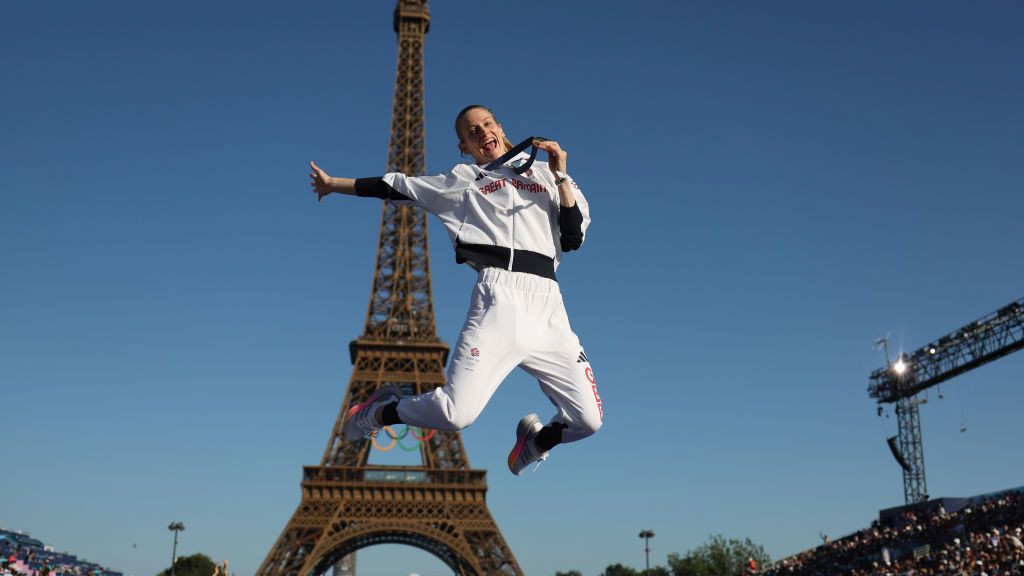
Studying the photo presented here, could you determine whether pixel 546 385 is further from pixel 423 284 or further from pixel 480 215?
pixel 423 284

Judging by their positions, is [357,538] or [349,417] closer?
[349,417]

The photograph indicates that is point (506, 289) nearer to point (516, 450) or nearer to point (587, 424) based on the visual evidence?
point (587, 424)

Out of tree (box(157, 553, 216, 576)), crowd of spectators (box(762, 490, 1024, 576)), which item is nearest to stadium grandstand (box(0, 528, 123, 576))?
crowd of spectators (box(762, 490, 1024, 576))

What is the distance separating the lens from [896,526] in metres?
36.9

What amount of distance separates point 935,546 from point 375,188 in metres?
31.0

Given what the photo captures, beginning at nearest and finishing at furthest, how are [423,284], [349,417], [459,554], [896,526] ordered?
1. [349,417]
2. [896,526]
3. [459,554]
4. [423,284]

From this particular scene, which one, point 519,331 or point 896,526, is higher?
point 896,526

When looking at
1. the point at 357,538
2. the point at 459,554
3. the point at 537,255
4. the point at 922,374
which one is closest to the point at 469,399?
the point at 537,255

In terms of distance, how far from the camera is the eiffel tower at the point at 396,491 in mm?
48219

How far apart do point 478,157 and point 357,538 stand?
50.0m

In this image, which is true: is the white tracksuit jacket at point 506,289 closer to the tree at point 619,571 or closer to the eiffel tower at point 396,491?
the eiffel tower at point 396,491

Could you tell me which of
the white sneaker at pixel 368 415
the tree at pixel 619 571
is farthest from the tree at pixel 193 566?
the white sneaker at pixel 368 415

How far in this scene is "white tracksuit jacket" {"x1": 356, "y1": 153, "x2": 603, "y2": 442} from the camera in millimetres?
4910

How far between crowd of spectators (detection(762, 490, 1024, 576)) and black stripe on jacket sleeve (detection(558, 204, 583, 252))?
20.1 metres
